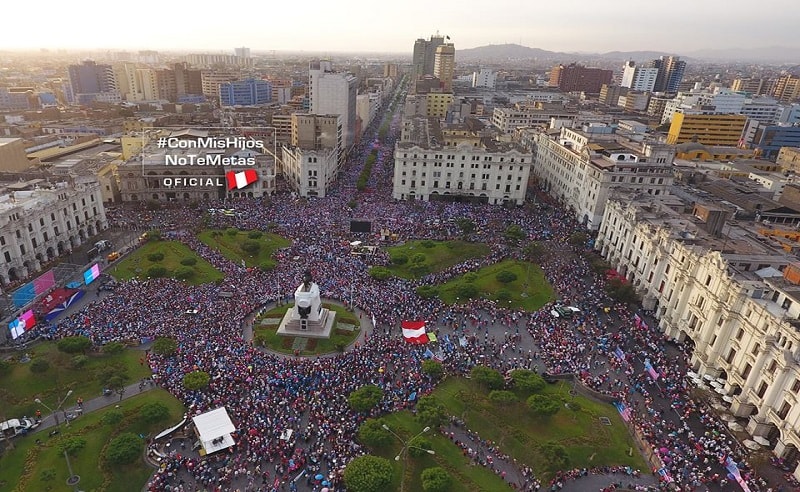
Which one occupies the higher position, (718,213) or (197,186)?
(718,213)

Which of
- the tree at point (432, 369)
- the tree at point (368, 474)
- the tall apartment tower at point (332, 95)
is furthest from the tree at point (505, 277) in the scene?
the tall apartment tower at point (332, 95)

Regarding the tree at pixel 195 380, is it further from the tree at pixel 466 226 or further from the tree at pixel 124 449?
the tree at pixel 466 226

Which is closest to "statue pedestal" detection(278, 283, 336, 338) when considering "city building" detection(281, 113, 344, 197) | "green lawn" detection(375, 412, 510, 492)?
"green lawn" detection(375, 412, 510, 492)

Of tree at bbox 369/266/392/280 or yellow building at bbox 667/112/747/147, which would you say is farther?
yellow building at bbox 667/112/747/147

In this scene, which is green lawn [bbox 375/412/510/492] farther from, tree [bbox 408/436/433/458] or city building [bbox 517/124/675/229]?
city building [bbox 517/124/675/229]

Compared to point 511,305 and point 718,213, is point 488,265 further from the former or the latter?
point 718,213

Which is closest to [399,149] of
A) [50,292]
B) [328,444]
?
[50,292]
